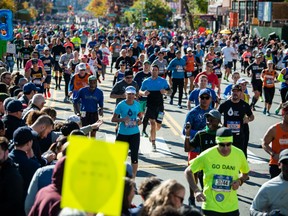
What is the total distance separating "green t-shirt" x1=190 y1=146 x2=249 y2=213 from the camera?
26.5 ft

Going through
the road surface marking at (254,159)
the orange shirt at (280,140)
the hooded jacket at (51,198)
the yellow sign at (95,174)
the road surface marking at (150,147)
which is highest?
the yellow sign at (95,174)

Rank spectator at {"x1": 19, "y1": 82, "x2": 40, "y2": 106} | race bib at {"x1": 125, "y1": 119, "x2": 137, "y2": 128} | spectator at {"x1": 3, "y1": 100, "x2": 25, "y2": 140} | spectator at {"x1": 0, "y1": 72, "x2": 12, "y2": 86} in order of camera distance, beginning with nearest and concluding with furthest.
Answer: spectator at {"x1": 3, "y1": 100, "x2": 25, "y2": 140}
race bib at {"x1": 125, "y1": 119, "x2": 137, "y2": 128}
spectator at {"x1": 19, "y1": 82, "x2": 40, "y2": 106}
spectator at {"x1": 0, "y1": 72, "x2": 12, "y2": 86}

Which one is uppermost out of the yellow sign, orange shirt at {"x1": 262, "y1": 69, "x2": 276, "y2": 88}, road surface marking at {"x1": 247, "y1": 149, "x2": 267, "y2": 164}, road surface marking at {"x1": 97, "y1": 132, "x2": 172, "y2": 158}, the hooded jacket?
the yellow sign

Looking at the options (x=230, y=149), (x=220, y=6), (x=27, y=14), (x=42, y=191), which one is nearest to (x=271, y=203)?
(x=230, y=149)

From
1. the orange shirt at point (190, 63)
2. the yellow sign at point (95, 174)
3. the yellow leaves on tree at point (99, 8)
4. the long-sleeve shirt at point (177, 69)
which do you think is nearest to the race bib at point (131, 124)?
the yellow sign at point (95, 174)

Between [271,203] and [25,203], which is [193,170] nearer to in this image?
[271,203]

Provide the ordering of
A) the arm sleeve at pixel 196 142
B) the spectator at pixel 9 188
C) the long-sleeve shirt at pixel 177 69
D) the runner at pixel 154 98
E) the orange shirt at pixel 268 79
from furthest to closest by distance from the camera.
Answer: the long-sleeve shirt at pixel 177 69 < the orange shirt at pixel 268 79 < the runner at pixel 154 98 < the arm sleeve at pixel 196 142 < the spectator at pixel 9 188

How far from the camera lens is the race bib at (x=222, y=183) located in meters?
8.11

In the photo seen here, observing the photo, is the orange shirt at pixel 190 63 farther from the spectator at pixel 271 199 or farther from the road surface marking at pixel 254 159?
the spectator at pixel 271 199

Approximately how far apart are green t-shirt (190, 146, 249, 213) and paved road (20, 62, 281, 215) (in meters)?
2.29

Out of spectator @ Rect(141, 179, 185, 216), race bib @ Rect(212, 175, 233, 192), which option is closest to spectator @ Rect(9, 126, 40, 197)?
spectator @ Rect(141, 179, 185, 216)

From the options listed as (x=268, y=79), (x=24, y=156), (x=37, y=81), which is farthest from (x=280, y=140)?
(x=268, y=79)

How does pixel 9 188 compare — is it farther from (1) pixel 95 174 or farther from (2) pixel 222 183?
(2) pixel 222 183

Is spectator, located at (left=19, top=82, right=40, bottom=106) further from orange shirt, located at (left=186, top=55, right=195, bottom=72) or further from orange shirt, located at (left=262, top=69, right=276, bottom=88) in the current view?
orange shirt, located at (left=186, top=55, right=195, bottom=72)
